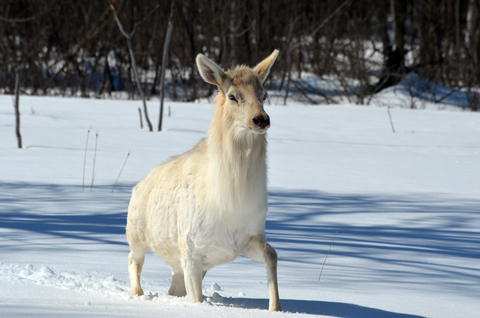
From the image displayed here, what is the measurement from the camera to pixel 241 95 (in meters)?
2.82

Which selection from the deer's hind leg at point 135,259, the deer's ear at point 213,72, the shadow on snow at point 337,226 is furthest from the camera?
the shadow on snow at point 337,226

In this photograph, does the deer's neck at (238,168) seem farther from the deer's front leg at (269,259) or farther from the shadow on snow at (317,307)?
the shadow on snow at (317,307)

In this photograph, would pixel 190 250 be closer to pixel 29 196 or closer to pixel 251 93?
pixel 251 93

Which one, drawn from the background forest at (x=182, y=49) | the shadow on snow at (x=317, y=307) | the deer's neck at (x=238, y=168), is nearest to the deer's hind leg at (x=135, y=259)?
the shadow on snow at (x=317, y=307)

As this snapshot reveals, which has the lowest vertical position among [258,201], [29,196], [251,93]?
[29,196]

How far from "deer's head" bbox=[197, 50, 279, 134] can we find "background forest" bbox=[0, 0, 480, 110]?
578 inches

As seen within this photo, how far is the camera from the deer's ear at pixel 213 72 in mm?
2924

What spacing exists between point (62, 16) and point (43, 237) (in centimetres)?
1645

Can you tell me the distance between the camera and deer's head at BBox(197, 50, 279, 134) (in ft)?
8.75

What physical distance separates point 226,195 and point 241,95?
0.53m

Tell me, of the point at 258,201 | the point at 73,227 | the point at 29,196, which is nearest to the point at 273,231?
the point at 73,227

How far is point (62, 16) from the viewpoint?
19047mm

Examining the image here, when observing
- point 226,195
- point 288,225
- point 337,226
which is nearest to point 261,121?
point 226,195

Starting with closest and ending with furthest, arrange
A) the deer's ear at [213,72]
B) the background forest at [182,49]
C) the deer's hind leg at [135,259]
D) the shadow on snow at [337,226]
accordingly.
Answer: the deer's ear at [213,72]
the deer's hind leg at [135,259]
the shadow on snow at [337,226]
the background forest at [182,49]
